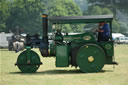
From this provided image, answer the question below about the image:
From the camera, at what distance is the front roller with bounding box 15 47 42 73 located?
1712 centimetres

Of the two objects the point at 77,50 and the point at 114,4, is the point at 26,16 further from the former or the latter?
the point at 77,50

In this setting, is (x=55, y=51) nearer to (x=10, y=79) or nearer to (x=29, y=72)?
(x=29, y=72)

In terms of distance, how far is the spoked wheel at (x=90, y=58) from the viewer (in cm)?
1669

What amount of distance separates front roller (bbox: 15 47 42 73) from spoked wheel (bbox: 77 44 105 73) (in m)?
1.72

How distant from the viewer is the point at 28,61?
56.0 feet

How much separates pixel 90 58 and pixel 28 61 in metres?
2.49

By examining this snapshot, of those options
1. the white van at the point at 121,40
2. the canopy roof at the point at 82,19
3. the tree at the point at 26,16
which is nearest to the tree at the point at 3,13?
the tree at the point at 26,16

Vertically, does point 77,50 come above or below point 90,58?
above

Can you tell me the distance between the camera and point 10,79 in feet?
47.3

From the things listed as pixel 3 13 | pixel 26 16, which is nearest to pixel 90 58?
pixel 26 16

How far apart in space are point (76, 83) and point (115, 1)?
107 meters

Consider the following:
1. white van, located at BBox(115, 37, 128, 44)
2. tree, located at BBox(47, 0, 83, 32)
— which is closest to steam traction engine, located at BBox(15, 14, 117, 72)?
white van, located at BBox(115, 37, 128, 44)

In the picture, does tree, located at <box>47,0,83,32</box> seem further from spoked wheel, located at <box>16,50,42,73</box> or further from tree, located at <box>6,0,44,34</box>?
spoked wheel, located at <box>16,50,42,73</box>

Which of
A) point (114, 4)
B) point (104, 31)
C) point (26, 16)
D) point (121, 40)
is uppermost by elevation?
point (104, 31)
